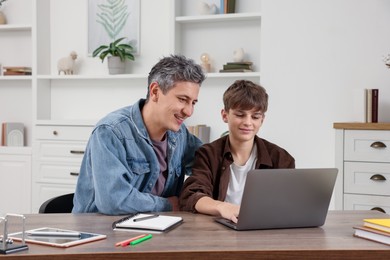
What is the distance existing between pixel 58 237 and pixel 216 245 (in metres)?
0.43

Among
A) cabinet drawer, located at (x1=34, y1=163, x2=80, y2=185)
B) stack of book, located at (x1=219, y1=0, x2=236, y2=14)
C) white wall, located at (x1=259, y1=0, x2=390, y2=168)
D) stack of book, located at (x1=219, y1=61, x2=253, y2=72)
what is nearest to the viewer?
white wall, located at (x1=259, y1=0, x2=390, y2=168)

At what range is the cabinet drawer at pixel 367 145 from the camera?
3.53 metres

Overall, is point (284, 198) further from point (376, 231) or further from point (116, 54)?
point (116, 54)

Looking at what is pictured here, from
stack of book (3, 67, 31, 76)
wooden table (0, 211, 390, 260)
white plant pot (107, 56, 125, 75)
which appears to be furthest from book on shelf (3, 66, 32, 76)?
wooden table (0, 211, 390, 260)

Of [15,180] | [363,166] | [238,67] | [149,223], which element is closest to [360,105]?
[363,166]

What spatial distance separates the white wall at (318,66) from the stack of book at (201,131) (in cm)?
56

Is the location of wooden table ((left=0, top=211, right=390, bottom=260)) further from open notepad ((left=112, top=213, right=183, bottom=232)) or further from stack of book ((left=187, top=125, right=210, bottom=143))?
stack of book ((left=187, top=125, right=210, bottom=143))

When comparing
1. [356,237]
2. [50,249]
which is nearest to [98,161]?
[50,249]

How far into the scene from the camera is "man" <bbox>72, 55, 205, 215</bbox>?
201 cm

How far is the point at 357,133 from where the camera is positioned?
3.58m

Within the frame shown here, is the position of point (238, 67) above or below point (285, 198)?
above

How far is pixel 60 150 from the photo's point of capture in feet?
15.0

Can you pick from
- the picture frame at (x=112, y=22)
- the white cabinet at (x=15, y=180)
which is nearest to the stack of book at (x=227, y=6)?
the picture frame at (x=112, y=22)

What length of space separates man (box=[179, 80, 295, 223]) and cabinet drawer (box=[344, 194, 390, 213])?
1495 mm
